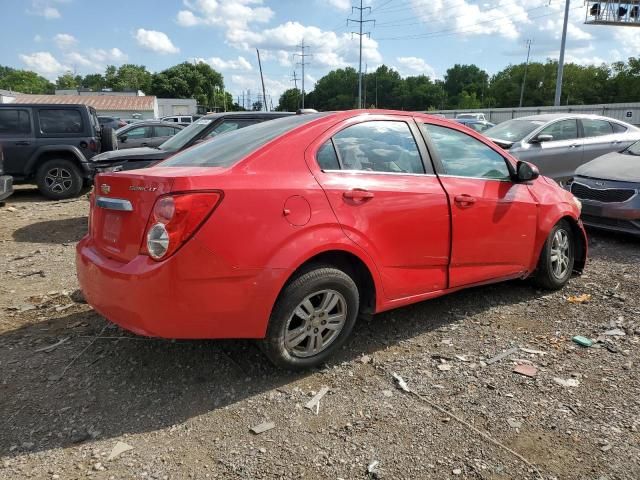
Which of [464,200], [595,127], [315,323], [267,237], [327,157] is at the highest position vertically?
[595,127]

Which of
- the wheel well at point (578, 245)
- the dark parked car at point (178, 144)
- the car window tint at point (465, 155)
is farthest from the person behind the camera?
the dark parked car at point (178, 144)

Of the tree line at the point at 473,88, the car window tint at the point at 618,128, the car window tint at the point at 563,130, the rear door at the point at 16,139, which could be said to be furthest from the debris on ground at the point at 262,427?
the tree line at the point at 473,88

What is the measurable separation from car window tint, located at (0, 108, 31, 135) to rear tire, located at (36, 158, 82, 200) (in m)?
0.78

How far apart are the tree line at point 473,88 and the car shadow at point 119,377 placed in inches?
3261

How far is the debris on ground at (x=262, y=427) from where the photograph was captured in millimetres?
2719

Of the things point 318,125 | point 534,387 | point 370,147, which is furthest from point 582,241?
point 318,125

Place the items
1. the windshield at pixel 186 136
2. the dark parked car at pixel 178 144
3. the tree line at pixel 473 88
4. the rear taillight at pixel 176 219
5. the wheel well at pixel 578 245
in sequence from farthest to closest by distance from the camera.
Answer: the tree line at pixel 473 88
the windshield at pixel 186 136
the dark parked car at pixel 178 144
the wheel well at pixel 578 245
the rear taillight at pixel 176 219

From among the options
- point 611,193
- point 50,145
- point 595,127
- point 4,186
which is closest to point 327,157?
point 611,193

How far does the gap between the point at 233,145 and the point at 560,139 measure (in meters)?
7.77

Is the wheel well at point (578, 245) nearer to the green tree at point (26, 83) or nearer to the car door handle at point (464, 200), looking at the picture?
the car door handle at point (464, 200)

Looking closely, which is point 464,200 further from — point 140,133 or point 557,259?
point 140,133

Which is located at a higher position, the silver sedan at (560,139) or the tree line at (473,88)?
the tree line at (473,88)

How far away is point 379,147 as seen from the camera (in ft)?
11.7

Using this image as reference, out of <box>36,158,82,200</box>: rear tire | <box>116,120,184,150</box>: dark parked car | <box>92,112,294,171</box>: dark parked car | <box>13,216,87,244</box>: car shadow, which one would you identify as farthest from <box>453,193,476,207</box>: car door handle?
<box>116,120,184,150</box>: dark parked car
